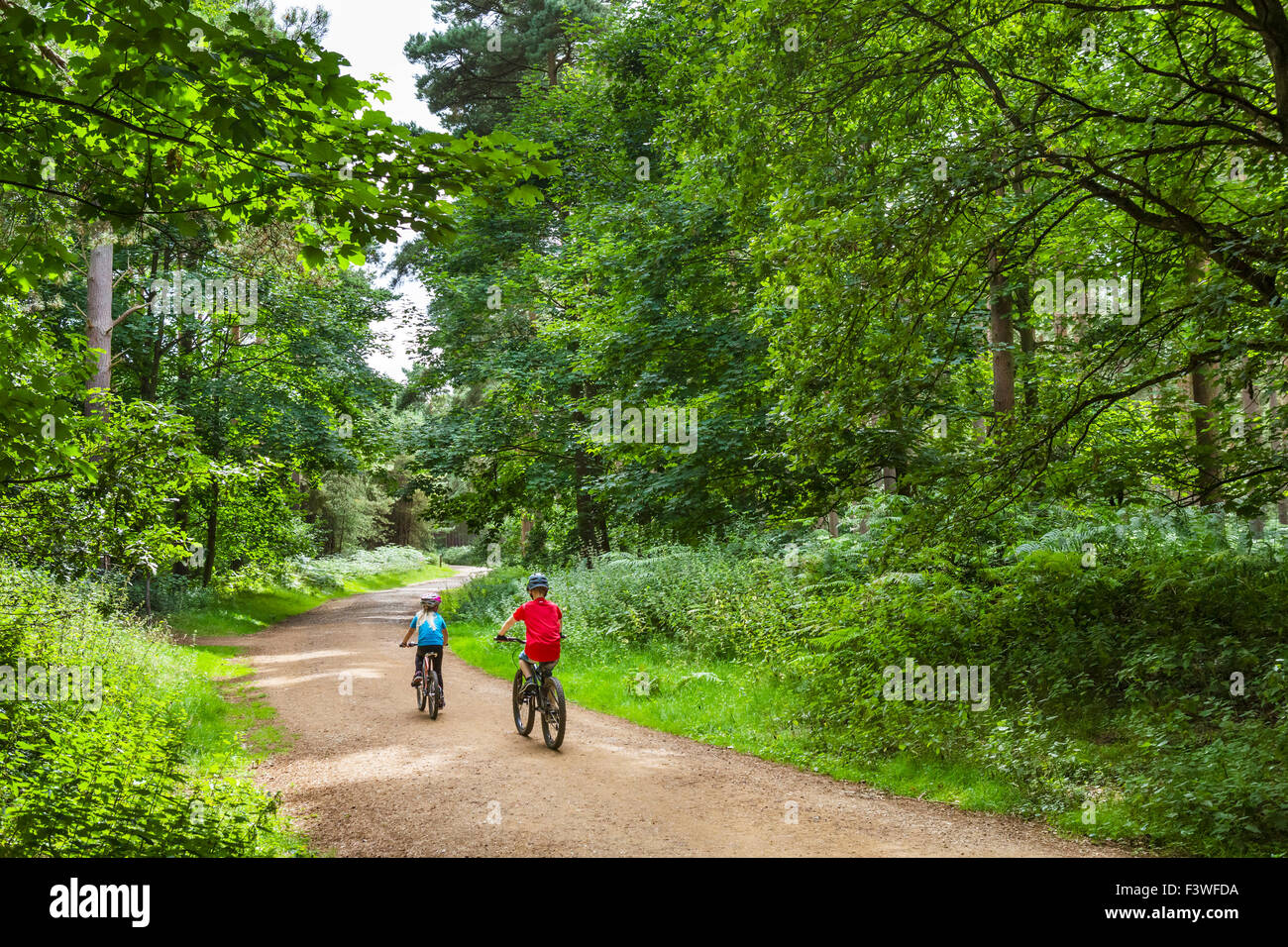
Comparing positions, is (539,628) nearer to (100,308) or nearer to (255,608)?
(100,308)

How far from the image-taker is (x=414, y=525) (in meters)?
60.3

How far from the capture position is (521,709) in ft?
33.6

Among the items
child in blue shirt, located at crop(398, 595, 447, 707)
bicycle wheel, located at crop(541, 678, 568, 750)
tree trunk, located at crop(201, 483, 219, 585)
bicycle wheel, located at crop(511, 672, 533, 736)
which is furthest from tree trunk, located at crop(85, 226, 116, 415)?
bicycle wheel, located at crop(541, 678, 568, 750)

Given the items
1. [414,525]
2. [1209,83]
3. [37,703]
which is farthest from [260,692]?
[414,525]

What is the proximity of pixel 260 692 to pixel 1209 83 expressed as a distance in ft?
49.5

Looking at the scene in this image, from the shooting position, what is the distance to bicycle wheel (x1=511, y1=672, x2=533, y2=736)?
977 cm

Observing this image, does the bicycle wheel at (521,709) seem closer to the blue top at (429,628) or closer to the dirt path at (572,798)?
the dirt path at (572,798)

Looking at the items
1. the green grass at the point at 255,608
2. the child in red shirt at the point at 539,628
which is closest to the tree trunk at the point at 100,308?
the green grass at the point at 255,608

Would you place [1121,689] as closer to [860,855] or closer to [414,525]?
[860,855]

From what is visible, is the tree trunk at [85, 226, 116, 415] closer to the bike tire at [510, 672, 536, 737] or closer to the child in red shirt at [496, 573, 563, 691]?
the bike tire at [510, 672, 536, 737]

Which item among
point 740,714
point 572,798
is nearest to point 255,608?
point 740,714

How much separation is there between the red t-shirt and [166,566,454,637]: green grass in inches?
571

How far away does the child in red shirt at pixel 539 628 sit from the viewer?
932cm

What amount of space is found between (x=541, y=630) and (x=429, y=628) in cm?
254
